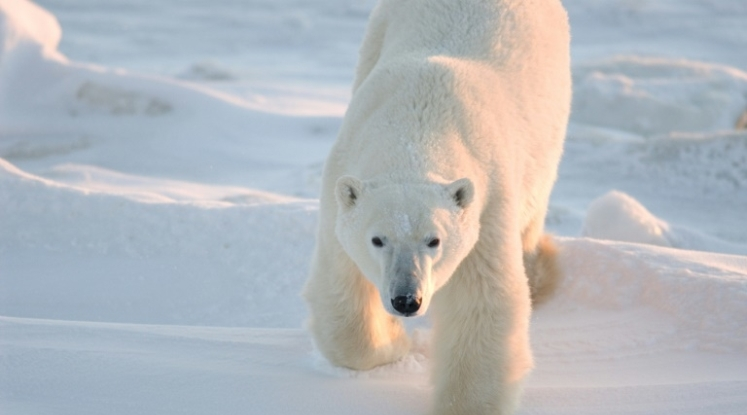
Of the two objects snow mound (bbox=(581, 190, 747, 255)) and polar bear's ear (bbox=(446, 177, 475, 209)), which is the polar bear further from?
snow mound (bbox=(581, 190, 747, 255))

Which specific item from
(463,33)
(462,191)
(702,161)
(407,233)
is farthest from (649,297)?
(702,161)

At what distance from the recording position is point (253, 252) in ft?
13.6

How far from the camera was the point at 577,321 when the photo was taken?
12.0 feet

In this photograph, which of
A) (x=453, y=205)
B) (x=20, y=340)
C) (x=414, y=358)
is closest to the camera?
(x=453, y=205)

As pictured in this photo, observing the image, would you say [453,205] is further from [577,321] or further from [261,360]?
[577,321]

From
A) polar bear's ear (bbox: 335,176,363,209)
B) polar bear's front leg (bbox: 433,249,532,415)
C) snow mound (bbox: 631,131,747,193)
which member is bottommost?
snow mound (bbox: 631,131,747,193)

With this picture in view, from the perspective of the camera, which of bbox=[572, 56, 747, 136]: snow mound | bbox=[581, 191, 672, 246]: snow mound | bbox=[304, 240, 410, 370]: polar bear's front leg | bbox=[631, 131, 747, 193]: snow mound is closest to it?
bbox=[304, 240, 410, 370]: polar bear's front leg

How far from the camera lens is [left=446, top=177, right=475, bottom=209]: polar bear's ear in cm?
260

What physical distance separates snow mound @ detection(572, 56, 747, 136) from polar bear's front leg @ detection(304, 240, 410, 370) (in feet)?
19.7

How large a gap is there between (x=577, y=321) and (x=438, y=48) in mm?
1162

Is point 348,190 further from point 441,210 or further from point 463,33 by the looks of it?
point 463,33

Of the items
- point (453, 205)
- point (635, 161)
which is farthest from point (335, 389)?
point (635, 161)

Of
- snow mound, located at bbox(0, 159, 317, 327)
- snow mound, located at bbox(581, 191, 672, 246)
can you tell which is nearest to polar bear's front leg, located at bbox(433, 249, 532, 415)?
snow mound, located at bbox(0, 159, 317, 327)

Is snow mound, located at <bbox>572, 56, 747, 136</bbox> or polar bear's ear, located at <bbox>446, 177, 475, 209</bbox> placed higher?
polar bear's ear, located at <bbox>446, 177, 475, 209</bbox>
